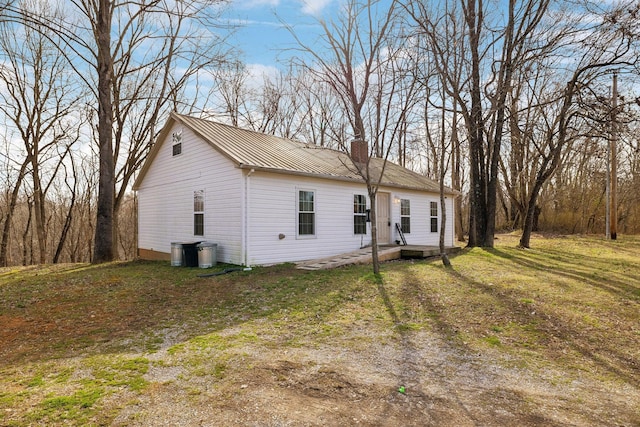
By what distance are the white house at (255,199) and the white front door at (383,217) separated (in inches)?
1.5

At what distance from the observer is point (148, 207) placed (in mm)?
14516

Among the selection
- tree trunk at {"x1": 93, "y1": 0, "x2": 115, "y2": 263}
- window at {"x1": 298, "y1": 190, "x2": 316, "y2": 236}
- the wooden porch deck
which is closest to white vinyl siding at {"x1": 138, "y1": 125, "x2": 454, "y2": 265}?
window at {"x1": 298, "y1": 190, "x2": 316, "y2": 236}

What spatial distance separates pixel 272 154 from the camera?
37.8ft

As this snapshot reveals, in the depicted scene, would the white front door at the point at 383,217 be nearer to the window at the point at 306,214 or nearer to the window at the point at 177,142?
the window at the point at 306,214

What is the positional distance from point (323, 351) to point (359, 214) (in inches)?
350

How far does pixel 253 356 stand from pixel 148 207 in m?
12.2

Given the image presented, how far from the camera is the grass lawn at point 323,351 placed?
2.92 m

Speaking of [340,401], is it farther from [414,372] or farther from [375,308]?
[375,308]

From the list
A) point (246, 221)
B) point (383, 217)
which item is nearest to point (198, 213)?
point (246, 221)

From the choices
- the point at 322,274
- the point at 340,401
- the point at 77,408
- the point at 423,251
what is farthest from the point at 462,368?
the point at 423,251

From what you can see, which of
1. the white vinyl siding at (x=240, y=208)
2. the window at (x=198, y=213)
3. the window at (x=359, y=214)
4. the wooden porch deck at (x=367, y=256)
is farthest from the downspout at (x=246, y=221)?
the window at (x=359, y=214)

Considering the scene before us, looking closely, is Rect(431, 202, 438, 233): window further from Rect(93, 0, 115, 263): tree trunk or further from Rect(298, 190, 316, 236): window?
Rect(93, 0, 115, 263): tree trunk

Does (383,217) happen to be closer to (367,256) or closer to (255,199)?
(367,256)

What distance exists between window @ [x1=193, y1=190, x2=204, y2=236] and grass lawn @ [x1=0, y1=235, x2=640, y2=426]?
3.19 metres
